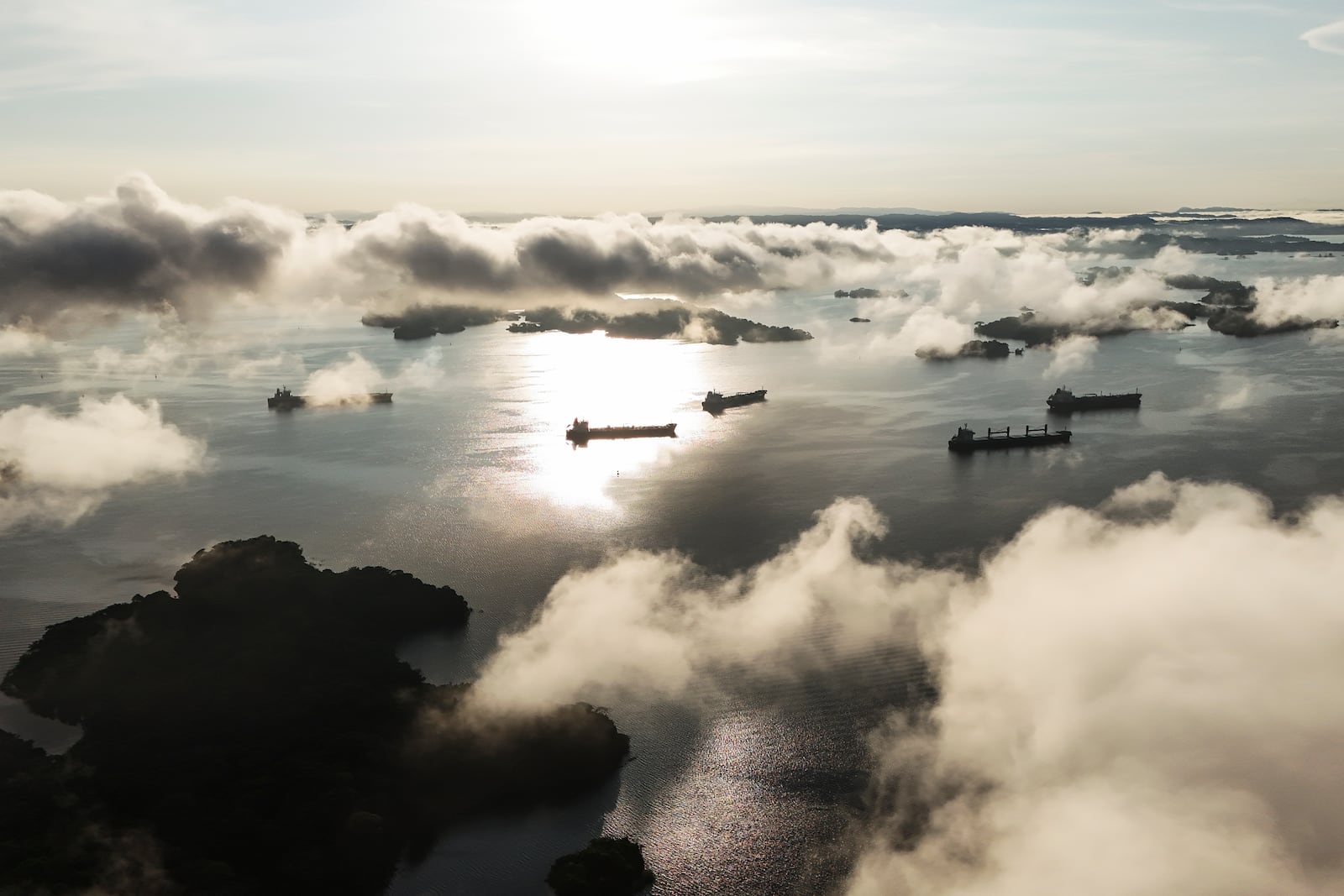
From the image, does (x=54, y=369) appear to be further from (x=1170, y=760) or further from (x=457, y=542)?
(x=1170, y=760)

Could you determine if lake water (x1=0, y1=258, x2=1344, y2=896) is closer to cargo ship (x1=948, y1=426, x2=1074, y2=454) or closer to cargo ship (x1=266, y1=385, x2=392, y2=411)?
cargo ship (x1=948, y1=426, x2=1074, y2=454)

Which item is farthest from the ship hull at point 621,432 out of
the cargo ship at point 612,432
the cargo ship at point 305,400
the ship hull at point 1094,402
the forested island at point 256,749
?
the forested island at point 256,749

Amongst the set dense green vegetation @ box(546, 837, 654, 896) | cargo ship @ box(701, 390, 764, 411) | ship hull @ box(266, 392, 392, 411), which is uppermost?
ship hull @ box(266, 392, 392, 411)

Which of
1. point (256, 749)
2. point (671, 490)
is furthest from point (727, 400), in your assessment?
point (256, 749)

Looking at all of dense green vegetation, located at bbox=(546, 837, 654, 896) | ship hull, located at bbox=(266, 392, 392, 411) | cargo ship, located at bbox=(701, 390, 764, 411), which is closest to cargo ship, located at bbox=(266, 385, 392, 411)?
ship hull, located at bbox=(266, 392, 392, 411)

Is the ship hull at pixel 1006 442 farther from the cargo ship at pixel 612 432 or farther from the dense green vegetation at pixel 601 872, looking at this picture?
the dense green vegetation at pixel 601 872

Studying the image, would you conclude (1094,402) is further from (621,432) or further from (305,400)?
(305,400)

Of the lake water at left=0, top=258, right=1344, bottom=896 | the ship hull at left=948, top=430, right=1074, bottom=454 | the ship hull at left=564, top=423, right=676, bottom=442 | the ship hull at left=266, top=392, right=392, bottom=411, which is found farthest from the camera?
the ship hull at left=266, top=392, right=392, bottom=411

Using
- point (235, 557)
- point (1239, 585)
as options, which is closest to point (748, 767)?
point (235, 557)

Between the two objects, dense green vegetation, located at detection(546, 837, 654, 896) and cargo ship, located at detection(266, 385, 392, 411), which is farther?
cargo ship, located at detection(266, 385, 392, 411)
